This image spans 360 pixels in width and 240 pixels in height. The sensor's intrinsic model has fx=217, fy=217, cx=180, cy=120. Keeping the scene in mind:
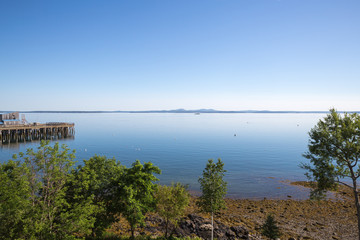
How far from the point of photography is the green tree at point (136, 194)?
22.3m

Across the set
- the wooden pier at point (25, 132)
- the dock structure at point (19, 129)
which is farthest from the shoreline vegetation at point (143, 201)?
the dock structure at point (19, 129)

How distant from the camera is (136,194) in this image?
2330 centimetres

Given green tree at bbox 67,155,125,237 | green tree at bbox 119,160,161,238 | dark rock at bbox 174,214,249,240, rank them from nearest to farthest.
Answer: green tree at bbox 67,155,125,237 → green tree at bbox 119,160,161,238 → dark rock at bbox 174,214,249,240

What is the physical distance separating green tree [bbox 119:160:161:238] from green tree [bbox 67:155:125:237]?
929 mm

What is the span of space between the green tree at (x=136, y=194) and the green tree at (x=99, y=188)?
A: 929mm

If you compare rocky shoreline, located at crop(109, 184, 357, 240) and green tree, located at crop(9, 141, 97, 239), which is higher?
green tree, located at crop(9, 141, 97, 239)

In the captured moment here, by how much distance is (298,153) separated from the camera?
80.9 meters

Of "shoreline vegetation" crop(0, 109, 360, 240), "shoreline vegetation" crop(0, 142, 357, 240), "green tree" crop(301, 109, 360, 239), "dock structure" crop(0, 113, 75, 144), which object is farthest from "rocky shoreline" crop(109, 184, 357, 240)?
"dock structure" crop(0, 113, 75, 144)

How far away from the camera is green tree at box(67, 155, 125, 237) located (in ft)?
70.2

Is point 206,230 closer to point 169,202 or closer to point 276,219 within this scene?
point 169,202

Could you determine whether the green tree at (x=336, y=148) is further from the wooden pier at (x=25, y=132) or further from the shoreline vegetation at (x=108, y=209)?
the wooden pier at (x=25, y=132)

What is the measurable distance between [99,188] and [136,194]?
3892mm

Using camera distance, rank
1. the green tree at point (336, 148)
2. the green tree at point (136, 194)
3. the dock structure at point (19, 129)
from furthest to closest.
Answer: the dock structure at point (19, 129)
the green tree at point (336, 148)
the green tree at point (136, 194)

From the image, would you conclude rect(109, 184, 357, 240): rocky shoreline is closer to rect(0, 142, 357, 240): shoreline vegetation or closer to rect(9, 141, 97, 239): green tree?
rect(0, 142, 357, 240): shoreline vegetation
